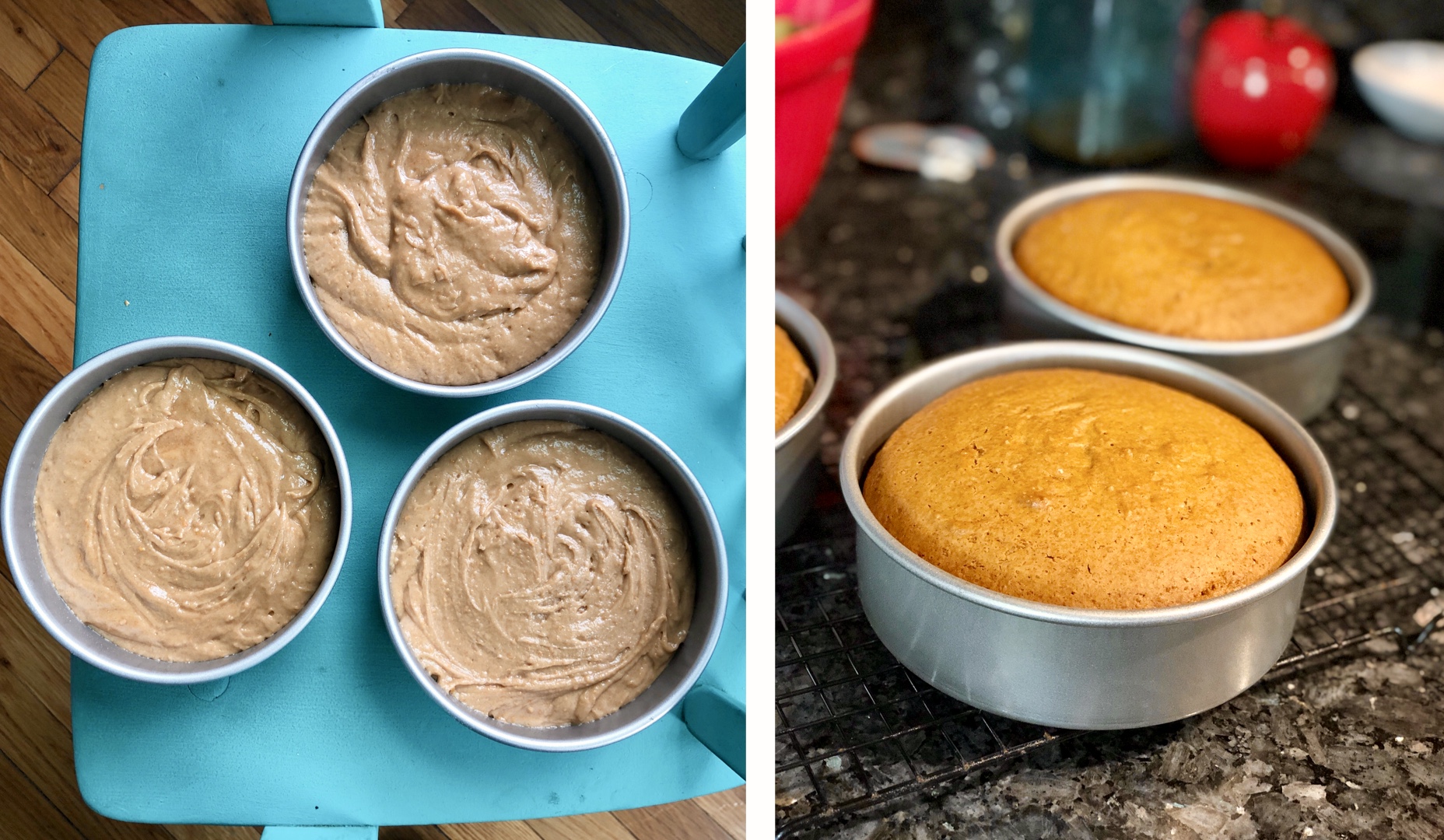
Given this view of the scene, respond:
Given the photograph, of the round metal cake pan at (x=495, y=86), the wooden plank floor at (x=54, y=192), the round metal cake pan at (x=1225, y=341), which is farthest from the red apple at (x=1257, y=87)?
the round metal cake pan at (x=495, y=86)

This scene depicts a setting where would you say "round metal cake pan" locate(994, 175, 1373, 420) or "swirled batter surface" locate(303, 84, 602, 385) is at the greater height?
"swirled batter surface" locate(303, 84, 602, 385)

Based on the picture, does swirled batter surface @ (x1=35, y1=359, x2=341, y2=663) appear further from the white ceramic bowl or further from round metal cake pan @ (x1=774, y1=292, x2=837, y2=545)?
the white ceramic bowl

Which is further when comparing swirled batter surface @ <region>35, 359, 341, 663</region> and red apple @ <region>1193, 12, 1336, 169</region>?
red apple @ <region>1193, 12, 1336, 169</region>

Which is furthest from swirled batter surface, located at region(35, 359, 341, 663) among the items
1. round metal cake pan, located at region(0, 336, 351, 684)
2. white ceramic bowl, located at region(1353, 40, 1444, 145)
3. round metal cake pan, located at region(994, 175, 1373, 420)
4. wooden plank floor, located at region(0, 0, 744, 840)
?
white ceramic bowl, located at region(1353, 40, 1444, 145)

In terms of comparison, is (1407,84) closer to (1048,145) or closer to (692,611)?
(1048,145)

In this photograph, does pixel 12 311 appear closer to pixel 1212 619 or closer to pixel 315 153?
pixel 315 153

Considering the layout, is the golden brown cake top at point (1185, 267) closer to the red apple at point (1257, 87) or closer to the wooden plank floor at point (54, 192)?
the red apple at point (1257, 87)
